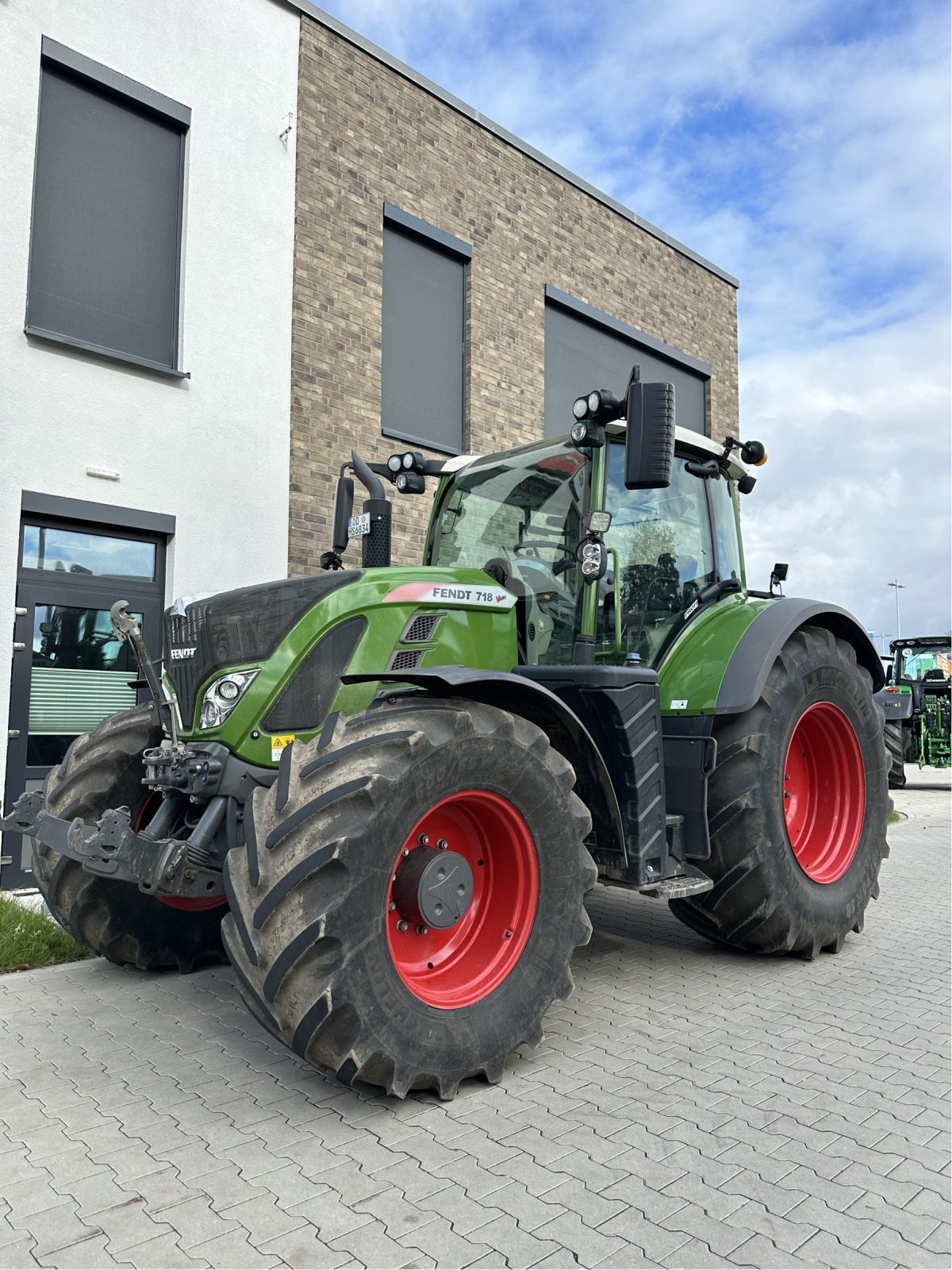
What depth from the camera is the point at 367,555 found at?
4.85 meters

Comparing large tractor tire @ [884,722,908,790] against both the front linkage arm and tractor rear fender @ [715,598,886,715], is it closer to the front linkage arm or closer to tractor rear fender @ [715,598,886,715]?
tractor rear fender @ [715,598,886,715]

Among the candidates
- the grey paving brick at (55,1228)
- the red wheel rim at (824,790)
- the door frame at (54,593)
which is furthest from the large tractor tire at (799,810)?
the door frame at (54,593)

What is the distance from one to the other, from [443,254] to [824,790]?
690 centimetres

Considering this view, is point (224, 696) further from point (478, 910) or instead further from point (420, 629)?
point (478, 910)

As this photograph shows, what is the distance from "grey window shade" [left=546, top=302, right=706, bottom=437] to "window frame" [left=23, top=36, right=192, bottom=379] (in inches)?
174

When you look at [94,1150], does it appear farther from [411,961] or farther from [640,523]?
[640,523]

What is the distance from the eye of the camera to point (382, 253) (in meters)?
9.15

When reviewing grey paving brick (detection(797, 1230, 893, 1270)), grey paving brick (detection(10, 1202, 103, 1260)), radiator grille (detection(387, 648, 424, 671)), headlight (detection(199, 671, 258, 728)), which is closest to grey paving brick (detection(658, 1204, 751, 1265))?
grey paving brick (detection(797, 1230, 893, 1270))

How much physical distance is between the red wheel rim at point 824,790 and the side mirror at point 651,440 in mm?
1917

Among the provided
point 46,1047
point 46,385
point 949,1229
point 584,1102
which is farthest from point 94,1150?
point 46,385

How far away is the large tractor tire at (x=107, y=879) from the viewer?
4.12 m

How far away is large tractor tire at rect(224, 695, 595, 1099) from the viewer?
9.07ft

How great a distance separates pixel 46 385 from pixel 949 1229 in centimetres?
692

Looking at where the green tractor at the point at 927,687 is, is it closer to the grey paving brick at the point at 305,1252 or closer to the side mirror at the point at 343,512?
the side mirror at the point at 343,512
